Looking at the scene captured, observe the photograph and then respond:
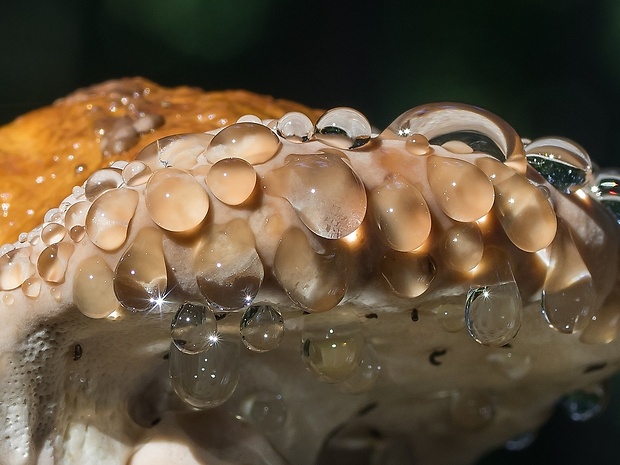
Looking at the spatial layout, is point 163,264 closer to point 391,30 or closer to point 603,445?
point 603,445

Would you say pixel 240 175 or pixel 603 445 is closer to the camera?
pixel 240 175

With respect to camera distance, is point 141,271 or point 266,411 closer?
point 141,271

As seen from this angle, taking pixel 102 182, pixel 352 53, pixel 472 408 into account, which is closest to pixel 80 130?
pixel 102 182

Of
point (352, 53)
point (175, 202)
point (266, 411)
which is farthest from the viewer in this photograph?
point (352, 53)

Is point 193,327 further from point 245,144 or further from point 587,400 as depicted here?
point 587,400

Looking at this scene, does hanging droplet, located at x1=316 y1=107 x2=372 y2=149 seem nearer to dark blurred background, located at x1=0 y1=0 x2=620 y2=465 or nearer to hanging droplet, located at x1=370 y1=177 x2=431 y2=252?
hanging droplet, located at x1=370 y1=177 x2=431 y2=252

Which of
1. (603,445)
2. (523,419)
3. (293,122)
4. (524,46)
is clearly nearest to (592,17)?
(524,46)

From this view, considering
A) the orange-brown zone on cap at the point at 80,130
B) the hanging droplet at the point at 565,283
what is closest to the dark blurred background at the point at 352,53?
the orange-brown zone on cap at the point at 80,130
